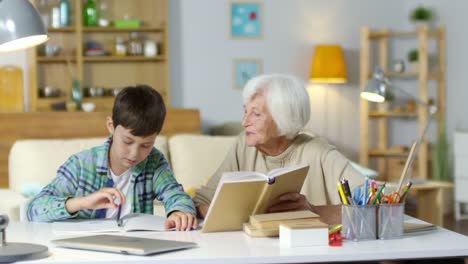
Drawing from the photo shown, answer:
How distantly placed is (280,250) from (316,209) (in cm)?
57

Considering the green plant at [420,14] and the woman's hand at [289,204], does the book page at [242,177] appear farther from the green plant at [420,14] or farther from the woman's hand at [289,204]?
the green plant at [420,14]

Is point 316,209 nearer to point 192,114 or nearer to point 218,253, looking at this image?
point 218,253

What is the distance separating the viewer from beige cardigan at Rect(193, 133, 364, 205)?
9.45 ft

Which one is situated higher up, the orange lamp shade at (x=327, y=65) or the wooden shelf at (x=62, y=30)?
the wooden shelf at (x=62, y=30)

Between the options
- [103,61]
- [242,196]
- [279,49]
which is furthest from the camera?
[279,49]

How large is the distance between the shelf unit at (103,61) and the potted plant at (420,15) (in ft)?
7.94

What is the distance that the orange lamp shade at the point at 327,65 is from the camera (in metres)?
7.81

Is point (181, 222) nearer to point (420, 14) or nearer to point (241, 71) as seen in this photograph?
point (241, 71)

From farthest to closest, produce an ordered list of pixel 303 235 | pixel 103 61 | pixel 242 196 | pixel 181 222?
pixel 103 61 → pixel 181 222 → pixel 242 196 → pixel 303 235

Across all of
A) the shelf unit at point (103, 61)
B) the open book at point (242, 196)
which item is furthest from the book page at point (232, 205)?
the shelf unit at point (103, 61)

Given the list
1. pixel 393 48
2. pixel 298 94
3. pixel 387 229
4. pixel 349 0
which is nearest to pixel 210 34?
pixel 349 0

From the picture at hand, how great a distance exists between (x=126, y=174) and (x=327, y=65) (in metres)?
5.32

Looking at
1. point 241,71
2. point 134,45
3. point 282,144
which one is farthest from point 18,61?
point 282,144

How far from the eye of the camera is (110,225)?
2418 millimetres
